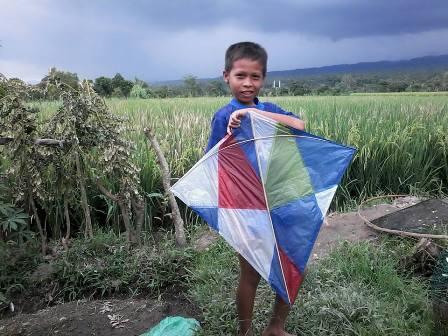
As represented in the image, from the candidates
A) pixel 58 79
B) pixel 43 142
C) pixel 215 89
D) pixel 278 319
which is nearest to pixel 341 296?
pixel 278 319

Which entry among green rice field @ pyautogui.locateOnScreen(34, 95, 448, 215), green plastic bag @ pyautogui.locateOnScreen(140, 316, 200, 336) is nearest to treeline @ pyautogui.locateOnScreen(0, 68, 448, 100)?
green rice field @ pyautogui.locateOnScreen(34, 95, 448, 215)

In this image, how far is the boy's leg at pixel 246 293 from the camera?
6.11 ft

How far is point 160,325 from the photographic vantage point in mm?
2143

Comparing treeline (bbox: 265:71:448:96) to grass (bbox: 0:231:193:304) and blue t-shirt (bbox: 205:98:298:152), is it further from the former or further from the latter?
blue t-shirt (bbox: 205:98:298:152)

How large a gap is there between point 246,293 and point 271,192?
51cm

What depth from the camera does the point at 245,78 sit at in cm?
173

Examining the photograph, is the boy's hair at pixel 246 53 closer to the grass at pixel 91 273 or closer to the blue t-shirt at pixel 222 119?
the blue t-shirt at pixel 222 119

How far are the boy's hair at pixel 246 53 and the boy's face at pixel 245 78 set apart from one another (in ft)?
0.05

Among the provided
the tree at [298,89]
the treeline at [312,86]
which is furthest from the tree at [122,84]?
the tree at [298,89]

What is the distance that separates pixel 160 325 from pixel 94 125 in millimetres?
1325

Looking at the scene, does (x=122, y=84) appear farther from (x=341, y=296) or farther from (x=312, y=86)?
(x=341, y=296)

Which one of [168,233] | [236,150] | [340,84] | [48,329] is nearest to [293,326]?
[236,150]

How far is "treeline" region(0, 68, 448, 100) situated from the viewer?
14.9m

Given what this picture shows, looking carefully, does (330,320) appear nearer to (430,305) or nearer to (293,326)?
(293,326)
